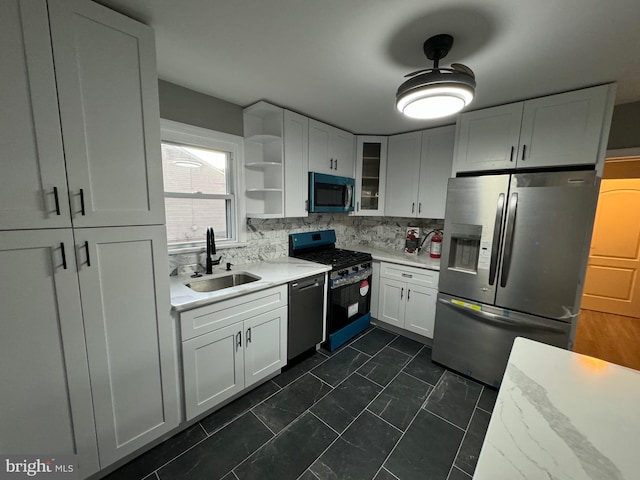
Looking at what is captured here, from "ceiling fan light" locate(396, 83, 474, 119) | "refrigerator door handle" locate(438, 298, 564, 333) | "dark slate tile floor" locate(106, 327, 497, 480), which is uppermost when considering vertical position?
"ceiling fan light" locate(396, 83, 474, 119)

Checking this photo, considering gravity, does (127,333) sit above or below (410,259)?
below

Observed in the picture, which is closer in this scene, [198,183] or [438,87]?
[438,87]

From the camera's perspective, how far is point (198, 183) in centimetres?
223

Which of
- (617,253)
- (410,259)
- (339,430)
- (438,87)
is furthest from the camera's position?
(617,253)

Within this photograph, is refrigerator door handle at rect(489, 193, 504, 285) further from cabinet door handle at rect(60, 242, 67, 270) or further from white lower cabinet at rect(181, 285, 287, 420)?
→ cabinet door handle at rect(60, 242, 67, 270)

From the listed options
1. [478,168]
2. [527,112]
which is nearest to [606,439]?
[478,168]

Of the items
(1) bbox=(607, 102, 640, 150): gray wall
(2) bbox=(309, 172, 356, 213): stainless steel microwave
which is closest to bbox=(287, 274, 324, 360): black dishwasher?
(2) bbox=(309, 172, 356, 213): stainless steel microwave

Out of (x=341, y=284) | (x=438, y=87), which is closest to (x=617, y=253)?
(x=341, y=284)

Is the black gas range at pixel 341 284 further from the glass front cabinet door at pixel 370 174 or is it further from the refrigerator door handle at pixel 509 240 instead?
the refrigerator door handle at pixel 509 240

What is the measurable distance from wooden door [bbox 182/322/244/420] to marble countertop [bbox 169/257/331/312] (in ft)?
0.81

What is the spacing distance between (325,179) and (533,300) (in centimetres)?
209

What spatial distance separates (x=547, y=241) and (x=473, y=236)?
18.5 inches

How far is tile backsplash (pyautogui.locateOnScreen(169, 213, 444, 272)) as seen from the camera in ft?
7.98

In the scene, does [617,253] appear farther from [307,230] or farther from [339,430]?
[339,430]
